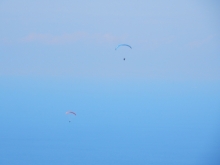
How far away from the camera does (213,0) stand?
138 inches

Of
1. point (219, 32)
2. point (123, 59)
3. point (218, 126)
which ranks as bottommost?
point (218, 126)

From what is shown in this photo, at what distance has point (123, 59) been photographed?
3.49 m

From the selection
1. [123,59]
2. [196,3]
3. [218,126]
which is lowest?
[218,126]

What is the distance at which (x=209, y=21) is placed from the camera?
3482 mm

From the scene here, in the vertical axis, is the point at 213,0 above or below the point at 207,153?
above

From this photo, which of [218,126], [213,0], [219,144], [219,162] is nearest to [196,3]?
[213,0]

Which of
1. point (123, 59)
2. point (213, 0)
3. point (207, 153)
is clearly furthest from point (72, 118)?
point (213, 0)

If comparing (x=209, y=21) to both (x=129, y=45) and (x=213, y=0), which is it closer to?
(x=213, y=0)

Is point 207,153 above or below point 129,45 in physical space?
below

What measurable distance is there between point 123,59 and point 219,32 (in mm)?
1294

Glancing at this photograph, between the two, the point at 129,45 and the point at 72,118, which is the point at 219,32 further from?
the point at 72,118

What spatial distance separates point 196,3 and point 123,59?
3.93ft

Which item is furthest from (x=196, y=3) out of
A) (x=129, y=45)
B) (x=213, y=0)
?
(x=129, y=45)

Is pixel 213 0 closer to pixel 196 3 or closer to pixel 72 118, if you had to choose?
pixel 196 3
